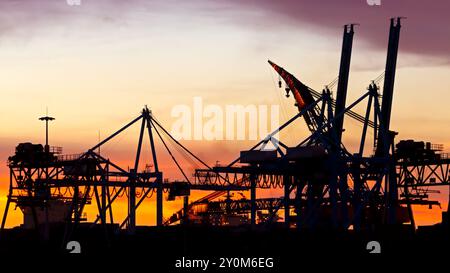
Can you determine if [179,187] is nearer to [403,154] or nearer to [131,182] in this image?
[131,182]

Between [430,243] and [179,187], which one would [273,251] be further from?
[179,187]

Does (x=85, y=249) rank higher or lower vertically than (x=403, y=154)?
lower

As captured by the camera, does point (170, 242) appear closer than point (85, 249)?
Yes

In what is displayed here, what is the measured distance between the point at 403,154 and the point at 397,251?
24006 millimetres

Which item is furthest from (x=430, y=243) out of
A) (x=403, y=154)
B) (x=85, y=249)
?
(x=85, y=249)

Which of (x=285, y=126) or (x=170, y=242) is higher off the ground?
(x=285, y=126)
